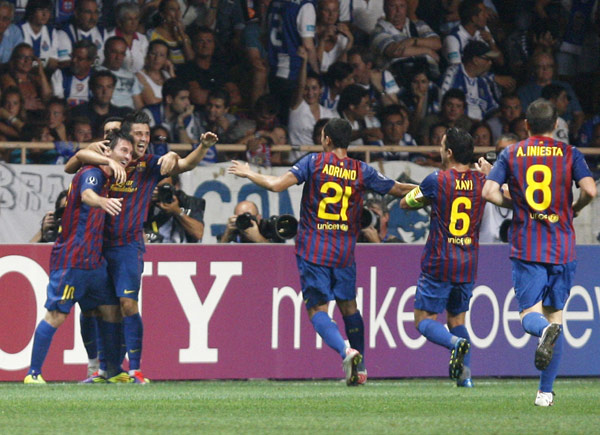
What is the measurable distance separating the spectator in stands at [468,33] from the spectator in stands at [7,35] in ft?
16.7

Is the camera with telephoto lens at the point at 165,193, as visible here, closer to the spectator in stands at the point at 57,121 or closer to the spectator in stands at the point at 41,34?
the spectator in stands at the point at 57,121

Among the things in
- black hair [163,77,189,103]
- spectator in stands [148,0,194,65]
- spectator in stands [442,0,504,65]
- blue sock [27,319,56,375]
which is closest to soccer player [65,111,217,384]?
blue sock [27,319,56,375]

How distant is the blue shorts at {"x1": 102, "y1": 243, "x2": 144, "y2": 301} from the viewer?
349 inches

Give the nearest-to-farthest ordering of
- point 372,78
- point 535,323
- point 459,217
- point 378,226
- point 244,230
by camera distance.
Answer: point 535,323 → point 459,217 → point 244,230 → point 378,226 → point 372,78

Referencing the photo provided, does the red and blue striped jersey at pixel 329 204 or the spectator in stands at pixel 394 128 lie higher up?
the spectator in stands at pixel 394 128

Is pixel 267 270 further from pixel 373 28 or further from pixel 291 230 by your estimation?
pixel 373 28

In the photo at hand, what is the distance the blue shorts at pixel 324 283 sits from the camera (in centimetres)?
868

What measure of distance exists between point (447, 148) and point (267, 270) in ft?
6.90

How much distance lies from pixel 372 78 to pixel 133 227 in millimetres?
5825

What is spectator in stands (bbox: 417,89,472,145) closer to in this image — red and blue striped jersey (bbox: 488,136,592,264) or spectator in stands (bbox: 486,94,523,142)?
spectator in stands (bbox: 486,94,523,142)

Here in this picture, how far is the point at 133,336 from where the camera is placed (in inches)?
350

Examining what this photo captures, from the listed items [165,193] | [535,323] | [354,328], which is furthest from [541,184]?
[165,193]

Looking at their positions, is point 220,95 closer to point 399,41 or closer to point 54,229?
point 399,41

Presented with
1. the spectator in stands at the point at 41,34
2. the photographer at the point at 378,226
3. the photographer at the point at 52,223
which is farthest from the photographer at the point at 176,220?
the spectator in stands at the point at 41,34
